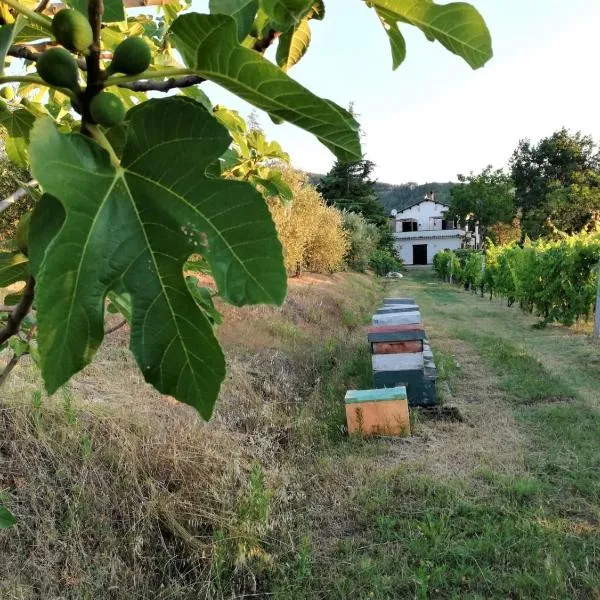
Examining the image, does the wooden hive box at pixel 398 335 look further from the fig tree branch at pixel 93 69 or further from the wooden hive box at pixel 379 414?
the fig tree branch at pixel 93 69

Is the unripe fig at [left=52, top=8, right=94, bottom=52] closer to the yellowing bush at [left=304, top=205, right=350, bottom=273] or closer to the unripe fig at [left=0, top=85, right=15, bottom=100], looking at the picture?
the unripe fig at [left=0, top=85, right=15, bottom=100]

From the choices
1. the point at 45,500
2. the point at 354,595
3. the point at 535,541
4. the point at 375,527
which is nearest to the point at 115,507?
the point at 45,500

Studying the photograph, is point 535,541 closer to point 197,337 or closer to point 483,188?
point 197,337

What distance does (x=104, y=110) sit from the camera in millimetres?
586

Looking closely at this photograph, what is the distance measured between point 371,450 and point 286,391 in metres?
1.43

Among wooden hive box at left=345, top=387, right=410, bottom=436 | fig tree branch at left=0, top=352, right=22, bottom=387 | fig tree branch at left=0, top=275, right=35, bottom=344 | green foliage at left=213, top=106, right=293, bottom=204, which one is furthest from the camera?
wooden hive box at left=345, top=387, right=410, bottom=436

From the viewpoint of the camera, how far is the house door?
2318 inches

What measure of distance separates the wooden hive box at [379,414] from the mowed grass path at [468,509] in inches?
6.8

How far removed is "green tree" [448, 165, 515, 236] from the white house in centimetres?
914

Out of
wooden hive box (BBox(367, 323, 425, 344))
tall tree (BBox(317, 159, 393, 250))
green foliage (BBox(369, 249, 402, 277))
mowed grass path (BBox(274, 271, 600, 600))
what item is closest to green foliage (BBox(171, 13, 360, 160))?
mowed grass path (BBox(274, 271, 600, 600))

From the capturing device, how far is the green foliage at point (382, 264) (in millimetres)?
35719

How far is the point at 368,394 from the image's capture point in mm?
5453

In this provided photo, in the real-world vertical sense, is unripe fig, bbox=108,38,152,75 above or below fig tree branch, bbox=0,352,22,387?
above

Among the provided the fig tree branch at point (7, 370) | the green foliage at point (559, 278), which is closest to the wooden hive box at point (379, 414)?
the fig tree branch at point (7, 370)
